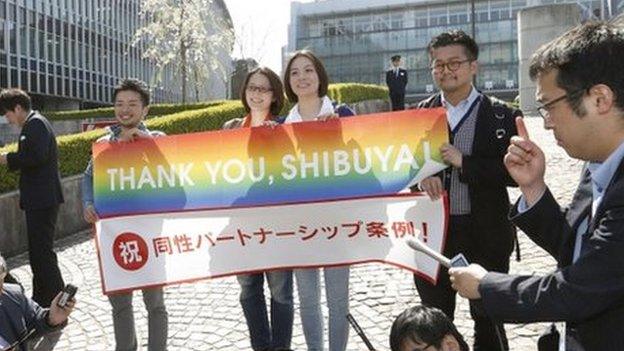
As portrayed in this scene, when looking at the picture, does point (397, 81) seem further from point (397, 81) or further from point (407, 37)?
point (407, 37)

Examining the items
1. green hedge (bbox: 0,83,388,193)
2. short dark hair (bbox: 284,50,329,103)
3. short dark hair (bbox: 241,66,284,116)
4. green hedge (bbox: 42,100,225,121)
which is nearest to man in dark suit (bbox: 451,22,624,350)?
short dark hair (bbox: 284,50,329,103)

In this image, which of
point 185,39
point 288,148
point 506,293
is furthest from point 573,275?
point 185,39

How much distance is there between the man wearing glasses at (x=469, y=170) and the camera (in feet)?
11.1

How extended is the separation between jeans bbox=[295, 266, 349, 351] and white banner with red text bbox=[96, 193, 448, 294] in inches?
4.1

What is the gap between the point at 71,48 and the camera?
44094 mm

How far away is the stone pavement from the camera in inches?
189

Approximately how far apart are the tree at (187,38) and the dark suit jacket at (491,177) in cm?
2516

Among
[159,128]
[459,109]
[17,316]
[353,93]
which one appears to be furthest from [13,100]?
[353,93]

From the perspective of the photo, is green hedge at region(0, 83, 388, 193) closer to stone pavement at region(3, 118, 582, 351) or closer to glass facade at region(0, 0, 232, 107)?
stone pavement at region(3, 118, 582, 351)

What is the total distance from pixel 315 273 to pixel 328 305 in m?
0.21

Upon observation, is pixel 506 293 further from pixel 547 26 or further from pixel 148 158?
pixel 547 26

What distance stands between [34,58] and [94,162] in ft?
129

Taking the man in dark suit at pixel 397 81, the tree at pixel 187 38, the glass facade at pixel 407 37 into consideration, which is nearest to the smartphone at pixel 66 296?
the man in dark suit at pixel 397 81

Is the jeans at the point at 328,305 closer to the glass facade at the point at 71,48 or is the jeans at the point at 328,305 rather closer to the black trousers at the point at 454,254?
the black trousers at the point at 454,254
